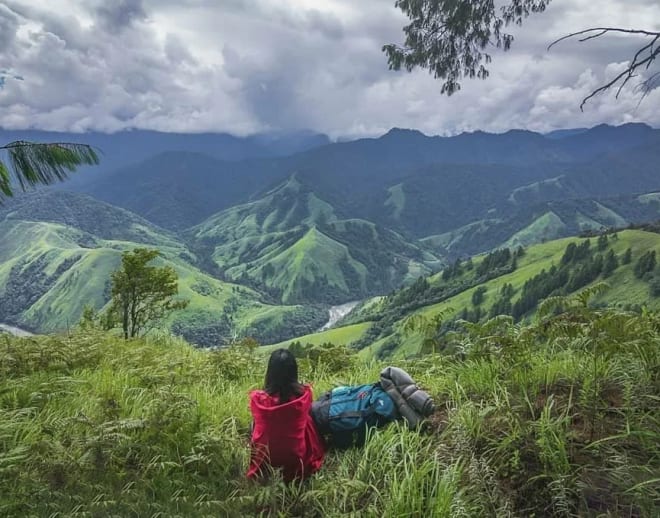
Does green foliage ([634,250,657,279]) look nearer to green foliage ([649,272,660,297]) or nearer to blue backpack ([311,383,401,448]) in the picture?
green foliage ([649,272,660,297])

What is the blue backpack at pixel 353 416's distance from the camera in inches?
202

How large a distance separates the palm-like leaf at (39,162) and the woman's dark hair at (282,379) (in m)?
3.41

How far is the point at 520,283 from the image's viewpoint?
148 m

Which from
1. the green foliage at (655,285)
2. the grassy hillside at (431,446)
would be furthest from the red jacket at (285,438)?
the green foliage at (655,285)

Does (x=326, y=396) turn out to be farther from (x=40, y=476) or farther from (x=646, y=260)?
(x=646, y=260)

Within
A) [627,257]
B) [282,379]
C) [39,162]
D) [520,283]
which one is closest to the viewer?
[282,379]

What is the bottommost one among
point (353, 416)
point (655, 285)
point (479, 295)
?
point (479, 295)

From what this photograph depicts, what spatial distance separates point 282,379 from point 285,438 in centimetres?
58

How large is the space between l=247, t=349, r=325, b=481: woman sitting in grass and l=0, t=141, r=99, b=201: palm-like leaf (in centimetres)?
338

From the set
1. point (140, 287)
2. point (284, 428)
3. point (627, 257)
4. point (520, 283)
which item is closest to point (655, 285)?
point (627, 257)

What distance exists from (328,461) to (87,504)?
7.51ft

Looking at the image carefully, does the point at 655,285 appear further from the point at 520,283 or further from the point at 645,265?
the point at 520,283

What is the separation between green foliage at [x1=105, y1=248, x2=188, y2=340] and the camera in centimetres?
1723

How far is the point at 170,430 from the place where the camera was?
503 centimetres
